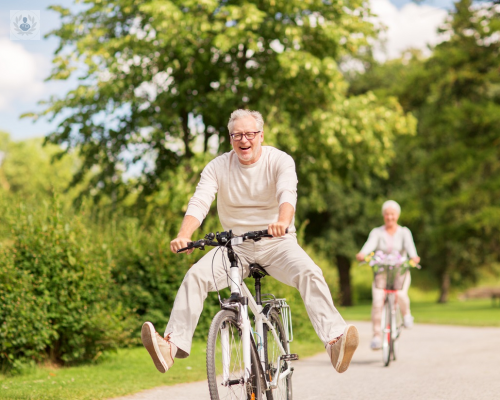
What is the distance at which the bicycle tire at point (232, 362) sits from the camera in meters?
4.22

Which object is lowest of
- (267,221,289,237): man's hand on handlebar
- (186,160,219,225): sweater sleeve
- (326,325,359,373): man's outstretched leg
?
(326,325,359,373): man's outstretched leg

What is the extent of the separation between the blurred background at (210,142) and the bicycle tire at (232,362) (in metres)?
4.42

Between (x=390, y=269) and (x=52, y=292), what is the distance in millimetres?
4406

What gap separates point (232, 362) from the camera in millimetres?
4418

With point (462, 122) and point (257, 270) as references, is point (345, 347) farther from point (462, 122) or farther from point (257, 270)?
point (462, 122)

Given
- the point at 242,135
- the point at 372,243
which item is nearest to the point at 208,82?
the point at 372,243

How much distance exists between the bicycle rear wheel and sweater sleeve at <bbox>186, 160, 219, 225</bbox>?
5051 millimetres

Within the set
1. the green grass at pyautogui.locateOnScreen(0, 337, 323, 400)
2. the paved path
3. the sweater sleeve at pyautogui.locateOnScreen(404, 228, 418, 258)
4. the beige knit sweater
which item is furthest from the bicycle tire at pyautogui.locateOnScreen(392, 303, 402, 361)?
the beige knit sweater

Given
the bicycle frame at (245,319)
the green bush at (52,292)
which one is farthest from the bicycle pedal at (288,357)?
the green bush at (52,292)

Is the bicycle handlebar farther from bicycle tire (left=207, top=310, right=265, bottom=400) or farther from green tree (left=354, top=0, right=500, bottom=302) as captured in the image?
green tree (left=354, top=0, right=500, bottom=302)

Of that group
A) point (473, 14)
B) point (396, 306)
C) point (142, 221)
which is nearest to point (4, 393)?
point (396, 306)

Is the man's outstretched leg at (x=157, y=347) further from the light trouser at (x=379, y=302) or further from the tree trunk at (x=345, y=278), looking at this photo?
the tree trunk at (x=345, y=278)

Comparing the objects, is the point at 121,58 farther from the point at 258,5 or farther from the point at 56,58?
the point at 258,5

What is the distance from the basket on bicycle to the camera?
9562 millimetres
